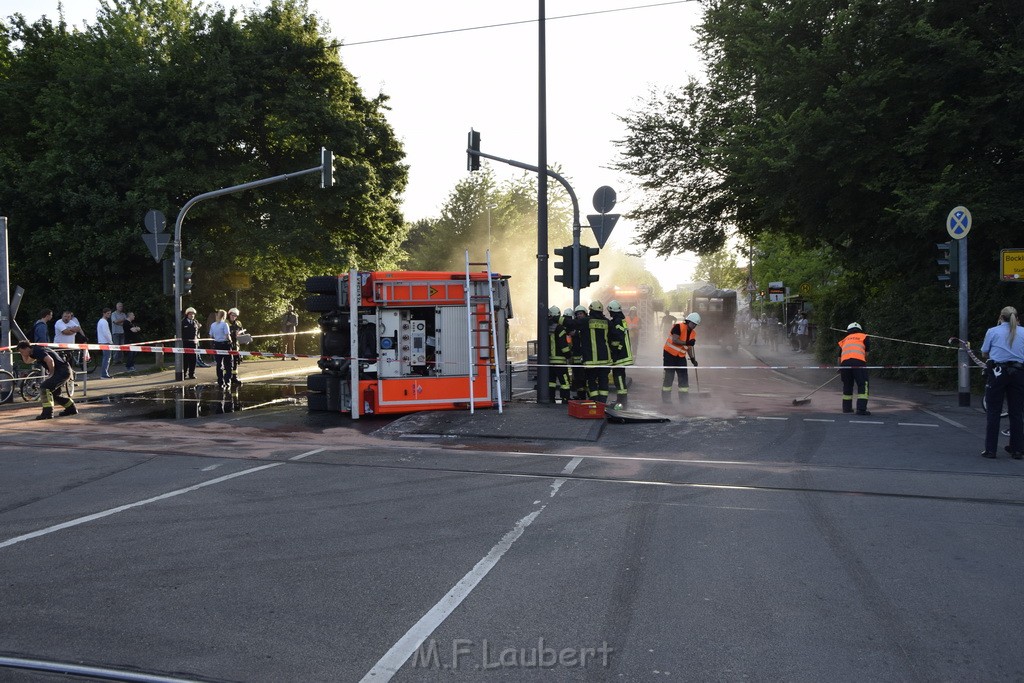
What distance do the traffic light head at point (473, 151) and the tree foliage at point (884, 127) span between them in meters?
5.67

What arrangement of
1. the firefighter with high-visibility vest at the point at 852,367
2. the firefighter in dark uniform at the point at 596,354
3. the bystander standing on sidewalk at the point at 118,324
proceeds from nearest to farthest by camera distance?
the firefighter with high-visibility vest at the point at 852,367, the firefighter in dark uniform at the point at 596,354, the bystander standing on sidewalk at the point at 118,324

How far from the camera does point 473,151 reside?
19094 millimetres

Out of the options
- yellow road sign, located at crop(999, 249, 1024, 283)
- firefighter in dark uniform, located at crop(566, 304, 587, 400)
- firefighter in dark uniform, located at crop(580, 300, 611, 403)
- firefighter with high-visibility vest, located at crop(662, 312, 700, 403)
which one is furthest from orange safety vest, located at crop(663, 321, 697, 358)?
yellow road sign, located at crop(999, 249, 1024, 283)

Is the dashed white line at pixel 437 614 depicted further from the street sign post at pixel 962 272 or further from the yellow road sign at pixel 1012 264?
the yellow road sign at pixel 1012 264

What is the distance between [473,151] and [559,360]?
5418 mm

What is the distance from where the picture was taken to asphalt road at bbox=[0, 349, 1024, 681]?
4.46 m

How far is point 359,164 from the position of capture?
31312 millimetres

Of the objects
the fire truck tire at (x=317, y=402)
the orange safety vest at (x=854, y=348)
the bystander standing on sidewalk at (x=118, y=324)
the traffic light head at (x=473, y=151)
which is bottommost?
the fire truck tire at (x=317, y=402)

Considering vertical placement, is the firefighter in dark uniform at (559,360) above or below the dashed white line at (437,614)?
above

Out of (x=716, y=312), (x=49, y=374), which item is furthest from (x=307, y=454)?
(x=716, y=312)

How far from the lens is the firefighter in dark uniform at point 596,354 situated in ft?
51.0

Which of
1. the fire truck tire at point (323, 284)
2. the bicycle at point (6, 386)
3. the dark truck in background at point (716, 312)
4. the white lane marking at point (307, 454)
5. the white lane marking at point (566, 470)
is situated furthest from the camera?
the dark truck in background at point (716, 312)

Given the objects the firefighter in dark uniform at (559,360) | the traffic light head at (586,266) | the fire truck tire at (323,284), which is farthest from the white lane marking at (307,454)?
the traffic light head at (586,266)

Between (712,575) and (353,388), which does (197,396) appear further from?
(712,575)
